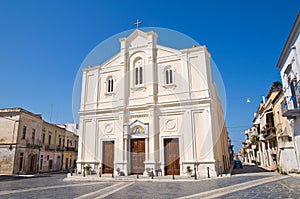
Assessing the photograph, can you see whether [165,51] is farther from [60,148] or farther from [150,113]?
[60,148]

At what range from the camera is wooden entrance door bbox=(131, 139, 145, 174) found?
18344mm

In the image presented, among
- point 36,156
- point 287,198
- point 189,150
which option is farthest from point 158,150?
point 36,156

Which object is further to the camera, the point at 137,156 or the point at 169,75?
the point at 169,75

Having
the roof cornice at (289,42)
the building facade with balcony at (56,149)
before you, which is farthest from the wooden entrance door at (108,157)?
the roof cornice at (289,42)

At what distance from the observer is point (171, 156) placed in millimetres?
17734

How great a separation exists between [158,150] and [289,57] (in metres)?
12.1

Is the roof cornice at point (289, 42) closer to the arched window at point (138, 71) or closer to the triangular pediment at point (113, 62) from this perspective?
the arched window at point (138, 71)

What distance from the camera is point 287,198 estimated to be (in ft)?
25.4

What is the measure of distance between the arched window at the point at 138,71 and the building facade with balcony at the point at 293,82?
38.3 ft

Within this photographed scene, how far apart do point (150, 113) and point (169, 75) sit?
12.6 ft

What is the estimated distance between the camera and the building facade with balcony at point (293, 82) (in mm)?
14700

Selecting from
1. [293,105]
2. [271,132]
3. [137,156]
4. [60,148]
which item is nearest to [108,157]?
[137,156]

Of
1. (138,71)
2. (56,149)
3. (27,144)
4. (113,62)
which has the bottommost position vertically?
(56,149)

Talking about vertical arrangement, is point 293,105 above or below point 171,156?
above
